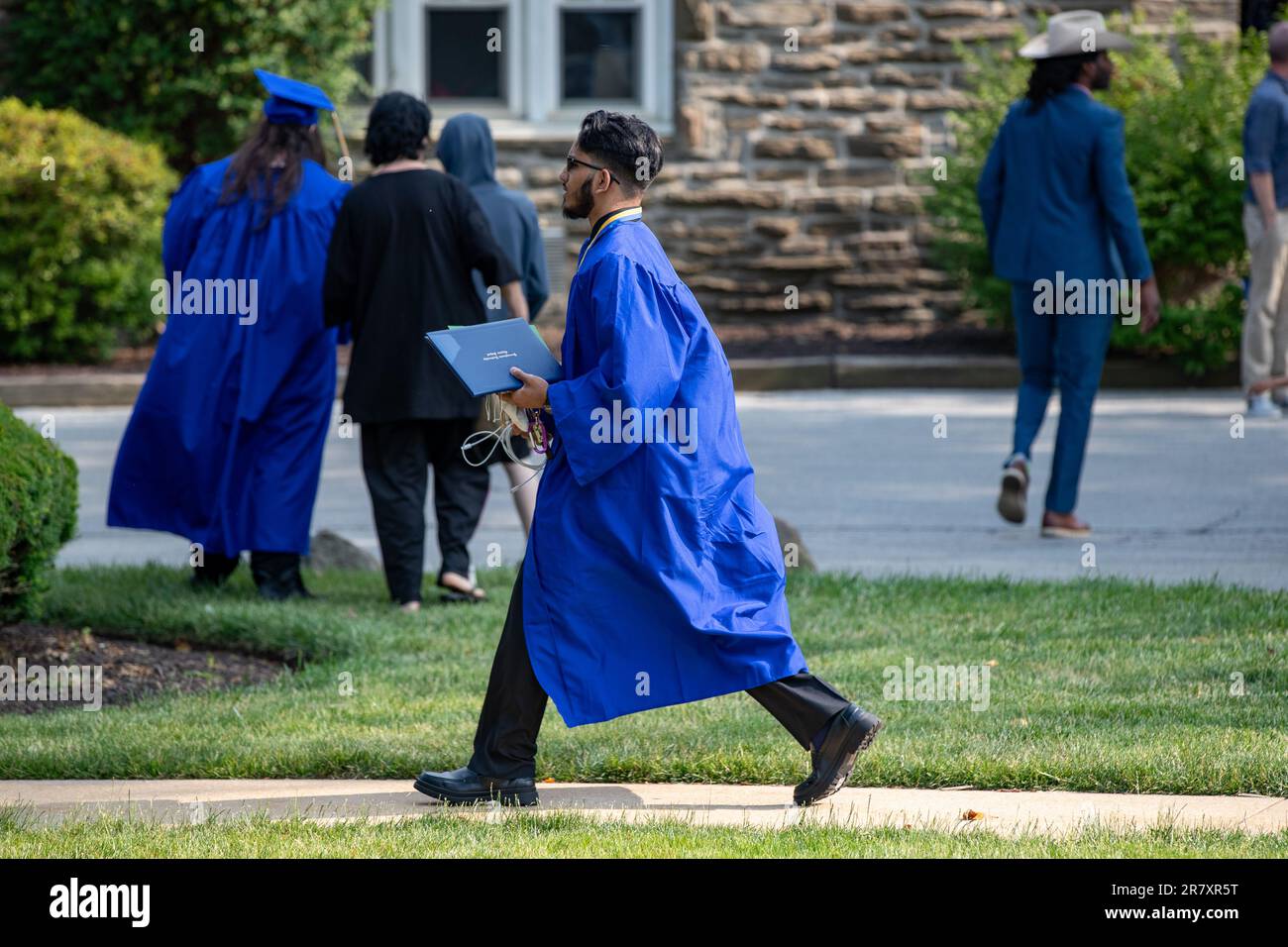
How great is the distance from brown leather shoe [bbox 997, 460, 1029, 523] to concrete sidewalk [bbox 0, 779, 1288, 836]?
4001 millimetres

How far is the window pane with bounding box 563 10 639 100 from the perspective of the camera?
1652 centimetres

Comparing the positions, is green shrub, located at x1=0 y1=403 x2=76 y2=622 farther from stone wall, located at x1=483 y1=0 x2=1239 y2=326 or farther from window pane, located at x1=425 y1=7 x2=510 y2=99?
window pane, located at x1=425 y1=7 x2=510 y2=99

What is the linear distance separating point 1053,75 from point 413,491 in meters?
3.63

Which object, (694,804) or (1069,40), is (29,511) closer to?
(694,804)

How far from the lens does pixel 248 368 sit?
24.4 feet

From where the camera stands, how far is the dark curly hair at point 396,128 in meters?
7.32

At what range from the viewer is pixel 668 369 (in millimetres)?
4602

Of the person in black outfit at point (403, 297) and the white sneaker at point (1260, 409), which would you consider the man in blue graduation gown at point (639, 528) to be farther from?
the white sneaker at point (1260, 409)

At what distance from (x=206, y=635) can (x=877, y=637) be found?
245cm

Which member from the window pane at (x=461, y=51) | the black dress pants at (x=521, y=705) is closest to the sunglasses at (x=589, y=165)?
the black dress pants at (x=521, y=705)

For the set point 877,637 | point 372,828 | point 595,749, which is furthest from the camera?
point 877,637

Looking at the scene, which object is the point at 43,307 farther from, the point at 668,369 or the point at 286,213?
the point at 668,369

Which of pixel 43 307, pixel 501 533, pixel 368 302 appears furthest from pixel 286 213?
pixel 43 307

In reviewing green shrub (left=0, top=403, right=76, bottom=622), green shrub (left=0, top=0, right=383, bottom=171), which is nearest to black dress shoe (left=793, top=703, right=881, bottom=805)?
green shrub (left=0, top=403, right=76, bottom=622)
